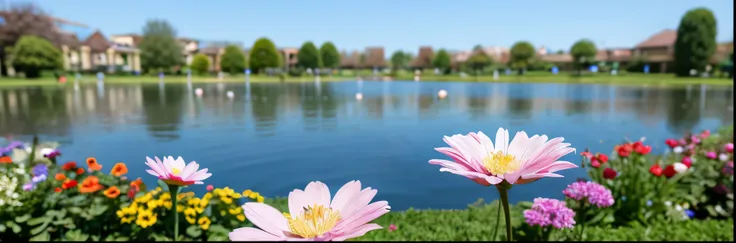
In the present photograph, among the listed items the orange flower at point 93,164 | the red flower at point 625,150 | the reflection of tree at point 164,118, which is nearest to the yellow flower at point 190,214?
the reflection of tree at point 164,118

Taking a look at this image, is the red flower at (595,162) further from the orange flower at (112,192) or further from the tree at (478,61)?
the tree at (478,61)

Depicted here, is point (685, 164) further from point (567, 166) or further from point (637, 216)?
point (567, 166)

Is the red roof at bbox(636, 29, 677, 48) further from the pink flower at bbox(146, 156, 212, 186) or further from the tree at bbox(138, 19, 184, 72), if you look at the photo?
the pink flower at bbox(146, 156, 212, 186)

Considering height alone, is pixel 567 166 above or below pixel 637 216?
above

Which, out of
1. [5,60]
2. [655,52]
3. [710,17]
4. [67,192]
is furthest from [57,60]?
[655,52]

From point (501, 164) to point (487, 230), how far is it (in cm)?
376

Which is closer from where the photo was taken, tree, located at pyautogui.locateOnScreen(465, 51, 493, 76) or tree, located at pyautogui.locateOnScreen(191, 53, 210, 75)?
tree, located at pyautogui.locateOnScreen(191, 53, 210, 75)

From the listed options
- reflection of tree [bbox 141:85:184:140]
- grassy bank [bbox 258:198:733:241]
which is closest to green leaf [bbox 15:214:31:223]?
reflection of tree [bbox 141:85:184:140]

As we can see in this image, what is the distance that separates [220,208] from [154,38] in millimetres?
56457

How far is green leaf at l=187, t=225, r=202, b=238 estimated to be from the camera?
3.57m

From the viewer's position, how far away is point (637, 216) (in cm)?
420

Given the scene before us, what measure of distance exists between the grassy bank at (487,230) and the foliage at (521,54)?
56.8m

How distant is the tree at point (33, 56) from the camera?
38.3m

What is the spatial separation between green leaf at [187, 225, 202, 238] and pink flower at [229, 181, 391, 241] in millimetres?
Answer: 3520
